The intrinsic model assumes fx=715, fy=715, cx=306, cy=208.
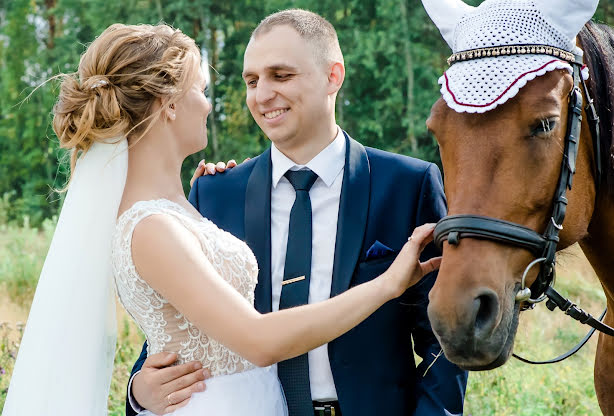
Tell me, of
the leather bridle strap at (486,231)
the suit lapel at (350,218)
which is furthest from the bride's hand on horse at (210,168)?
the leather bridle strap at (486,231)

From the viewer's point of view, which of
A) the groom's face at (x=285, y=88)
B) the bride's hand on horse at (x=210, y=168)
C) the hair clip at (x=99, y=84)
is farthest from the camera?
the bride's hand on horse at (x=210, y=168)

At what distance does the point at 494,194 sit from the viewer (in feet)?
7.32

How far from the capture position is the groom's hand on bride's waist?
2.59 m

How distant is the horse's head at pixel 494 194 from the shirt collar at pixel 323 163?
72cm

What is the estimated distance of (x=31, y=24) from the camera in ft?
83.6

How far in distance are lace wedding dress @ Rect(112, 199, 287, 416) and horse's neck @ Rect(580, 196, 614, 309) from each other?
1.32 meters

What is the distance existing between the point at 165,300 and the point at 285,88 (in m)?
1.05

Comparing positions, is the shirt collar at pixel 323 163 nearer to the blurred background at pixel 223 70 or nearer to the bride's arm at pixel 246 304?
the bride's arm at pixel 246 304

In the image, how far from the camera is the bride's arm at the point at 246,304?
237 cm

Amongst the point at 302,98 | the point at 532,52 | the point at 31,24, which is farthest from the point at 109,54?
the point at 31,24

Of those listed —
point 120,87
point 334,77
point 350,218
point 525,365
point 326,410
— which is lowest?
point 525,365

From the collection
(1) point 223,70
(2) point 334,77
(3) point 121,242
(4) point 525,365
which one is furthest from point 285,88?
(1) point 223,70

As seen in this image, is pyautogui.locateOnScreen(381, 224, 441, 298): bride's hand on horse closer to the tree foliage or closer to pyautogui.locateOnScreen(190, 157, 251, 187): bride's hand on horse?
pyautogui.locateOnScreen(190, 157, 251, 187): bride's hand on horse

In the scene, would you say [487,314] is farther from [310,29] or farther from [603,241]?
[310,29]
